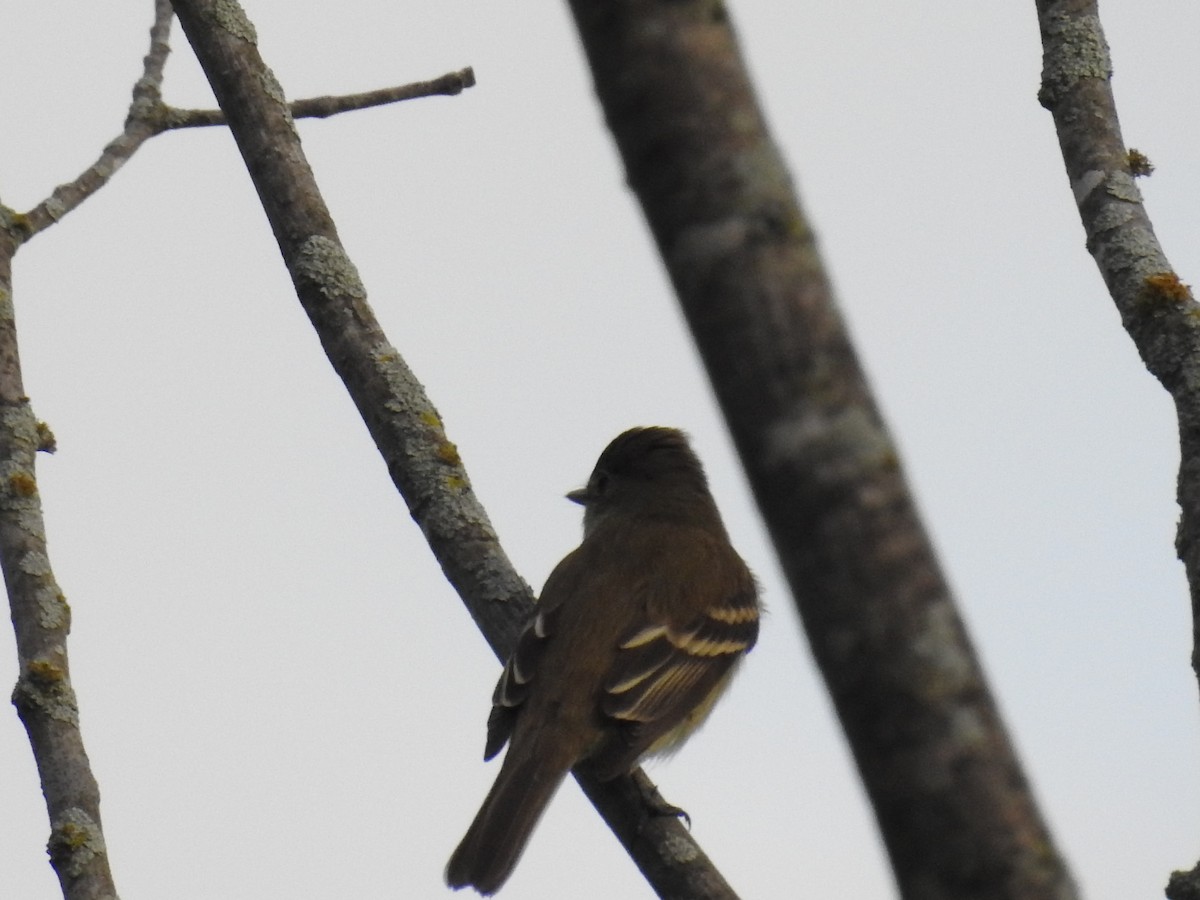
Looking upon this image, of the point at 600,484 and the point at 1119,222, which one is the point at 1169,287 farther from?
the point at 600,484

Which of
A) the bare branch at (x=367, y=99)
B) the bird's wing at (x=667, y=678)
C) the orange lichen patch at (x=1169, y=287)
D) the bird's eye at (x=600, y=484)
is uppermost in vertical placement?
the bare branch at (x=367, y=99)

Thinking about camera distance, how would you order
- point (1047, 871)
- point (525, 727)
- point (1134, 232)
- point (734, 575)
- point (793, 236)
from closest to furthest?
point (1047, 871)
point (793, 236)
point (1134, 232)
point (525, 727)
point (734, 575)

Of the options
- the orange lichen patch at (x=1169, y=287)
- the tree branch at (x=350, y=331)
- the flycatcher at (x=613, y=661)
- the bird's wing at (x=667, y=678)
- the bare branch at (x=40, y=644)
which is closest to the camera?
the bare branch at (x=40, y=644)

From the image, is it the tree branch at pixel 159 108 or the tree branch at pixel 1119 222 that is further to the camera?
the tree branch at pixel 159 108

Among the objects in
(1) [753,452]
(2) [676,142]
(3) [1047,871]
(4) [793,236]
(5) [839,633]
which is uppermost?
(2) [676,142]

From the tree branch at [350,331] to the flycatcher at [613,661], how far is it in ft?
1.29

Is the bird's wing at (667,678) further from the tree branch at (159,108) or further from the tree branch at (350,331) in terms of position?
the tree branch at (159,108)

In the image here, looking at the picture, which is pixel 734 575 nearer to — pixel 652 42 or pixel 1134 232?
pixel 1134 232

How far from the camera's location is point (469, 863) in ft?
17.2

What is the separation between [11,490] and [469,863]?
1.87m

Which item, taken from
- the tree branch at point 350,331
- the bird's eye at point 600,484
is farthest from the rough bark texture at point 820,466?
the bird's eye at point 600,484

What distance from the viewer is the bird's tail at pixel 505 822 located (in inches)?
205

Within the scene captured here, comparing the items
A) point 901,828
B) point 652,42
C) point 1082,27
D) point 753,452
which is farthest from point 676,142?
point 1082,27

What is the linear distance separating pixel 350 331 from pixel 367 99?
1008mm
